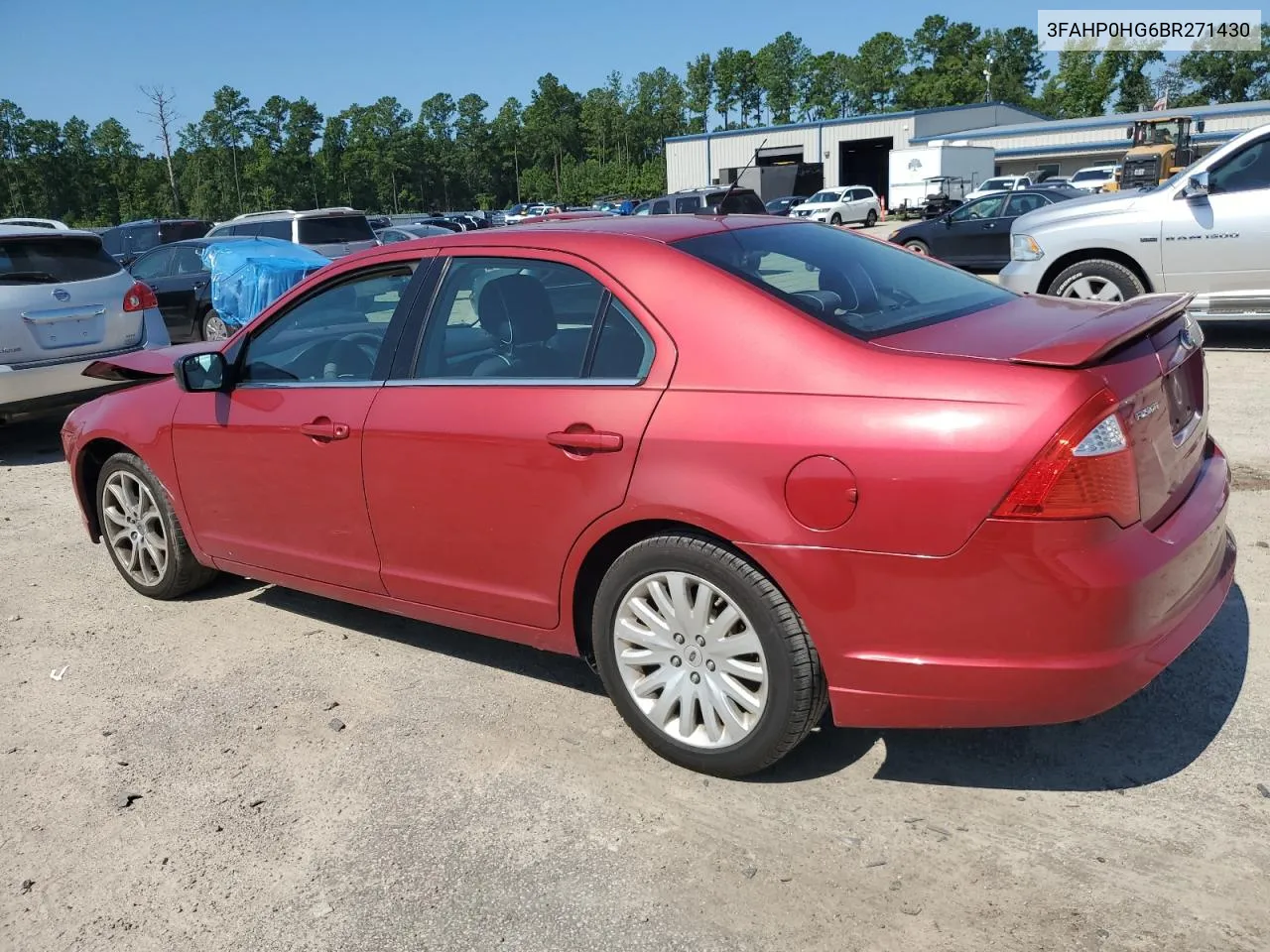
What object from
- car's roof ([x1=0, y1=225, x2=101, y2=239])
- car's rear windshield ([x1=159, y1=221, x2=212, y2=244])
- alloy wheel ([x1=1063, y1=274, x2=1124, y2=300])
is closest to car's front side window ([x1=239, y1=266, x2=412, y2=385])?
car's roof ([x1=0, y1=225, x2=101, y2=239])

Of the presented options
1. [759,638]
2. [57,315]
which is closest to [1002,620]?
[759,638]

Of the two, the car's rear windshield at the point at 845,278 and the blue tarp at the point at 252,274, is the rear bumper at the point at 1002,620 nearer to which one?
the car's rear windshield at the point at 845,278

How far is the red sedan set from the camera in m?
2.56

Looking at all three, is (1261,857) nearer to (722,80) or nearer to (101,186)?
(101,186)

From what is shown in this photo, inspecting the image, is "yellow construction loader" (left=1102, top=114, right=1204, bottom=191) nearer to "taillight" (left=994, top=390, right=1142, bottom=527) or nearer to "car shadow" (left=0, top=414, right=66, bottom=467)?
"taillight" (left=994, top=390, right=1142, bottom=527)

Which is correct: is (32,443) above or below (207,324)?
below

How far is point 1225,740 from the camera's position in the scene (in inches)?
125

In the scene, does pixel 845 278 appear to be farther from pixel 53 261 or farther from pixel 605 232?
pixel 53 261

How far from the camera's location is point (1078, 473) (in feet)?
8.17

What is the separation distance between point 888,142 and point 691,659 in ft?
230

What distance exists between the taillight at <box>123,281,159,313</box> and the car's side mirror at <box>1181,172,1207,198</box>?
347 inches

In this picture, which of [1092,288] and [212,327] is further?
[212,327]

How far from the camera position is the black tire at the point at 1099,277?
354 inches

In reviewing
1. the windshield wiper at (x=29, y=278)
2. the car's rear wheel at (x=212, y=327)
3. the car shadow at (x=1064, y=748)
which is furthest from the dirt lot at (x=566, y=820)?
the car's rear wheel at (x=212, y=327)
